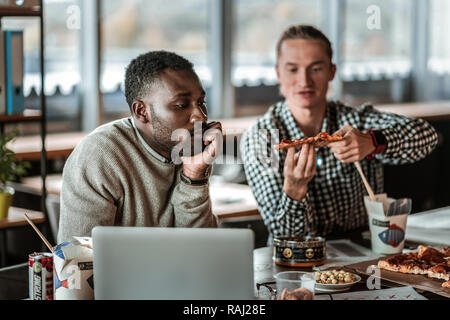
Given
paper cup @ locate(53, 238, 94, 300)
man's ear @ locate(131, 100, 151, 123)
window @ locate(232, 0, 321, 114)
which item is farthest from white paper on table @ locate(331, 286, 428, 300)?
window @ locate(232, 0, 321, 114)

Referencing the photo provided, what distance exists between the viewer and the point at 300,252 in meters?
1.96

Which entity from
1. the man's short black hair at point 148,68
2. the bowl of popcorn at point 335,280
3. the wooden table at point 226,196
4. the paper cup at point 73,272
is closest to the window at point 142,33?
the wooden table at point 226,196

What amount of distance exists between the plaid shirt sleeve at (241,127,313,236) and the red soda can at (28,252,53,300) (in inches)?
38.1

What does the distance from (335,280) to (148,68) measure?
0.75 metres

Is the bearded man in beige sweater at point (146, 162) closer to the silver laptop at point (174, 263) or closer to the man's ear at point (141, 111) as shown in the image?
the man's ear at point (141, 111)

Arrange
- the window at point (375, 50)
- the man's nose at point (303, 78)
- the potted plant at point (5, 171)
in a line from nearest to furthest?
the man's nose at point (303, 78) < the potted plant at point (5, 171) < the window at point (375, 50)

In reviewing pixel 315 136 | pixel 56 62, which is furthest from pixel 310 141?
pixel 56 62

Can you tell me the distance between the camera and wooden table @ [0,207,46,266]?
3.30 metres

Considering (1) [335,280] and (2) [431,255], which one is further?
(2) [431,255]

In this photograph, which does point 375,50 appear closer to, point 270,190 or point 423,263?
point 270,190

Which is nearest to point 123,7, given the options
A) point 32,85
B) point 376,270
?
point 32,85

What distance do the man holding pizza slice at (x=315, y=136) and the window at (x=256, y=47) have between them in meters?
2.96

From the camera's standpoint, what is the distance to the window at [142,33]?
4898 mm

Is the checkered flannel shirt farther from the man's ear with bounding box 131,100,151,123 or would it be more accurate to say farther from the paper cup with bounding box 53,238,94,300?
the paper cup with bounding box 53,238,94,300
